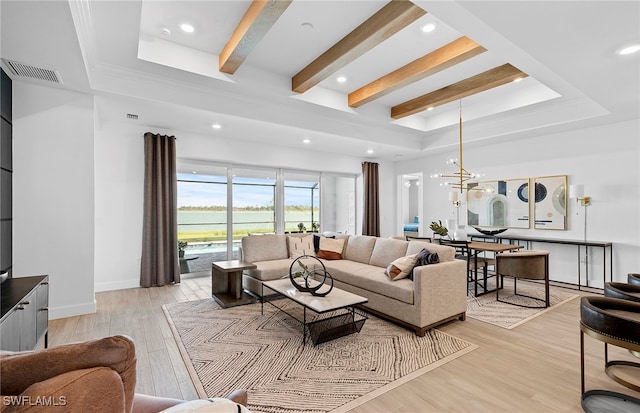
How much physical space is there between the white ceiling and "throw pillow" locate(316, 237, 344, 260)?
1.94 m

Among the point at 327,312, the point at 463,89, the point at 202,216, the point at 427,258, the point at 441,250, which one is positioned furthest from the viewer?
the point at 202,216

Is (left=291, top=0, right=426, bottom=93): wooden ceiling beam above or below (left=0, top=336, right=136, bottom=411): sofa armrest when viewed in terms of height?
above

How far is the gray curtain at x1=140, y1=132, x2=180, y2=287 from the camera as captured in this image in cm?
494

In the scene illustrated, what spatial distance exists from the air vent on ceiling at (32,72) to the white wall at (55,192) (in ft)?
0.92

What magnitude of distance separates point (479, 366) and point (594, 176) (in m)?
4.47

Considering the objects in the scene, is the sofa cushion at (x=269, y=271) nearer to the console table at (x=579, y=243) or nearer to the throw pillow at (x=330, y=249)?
the throw pillow at (x=330, y=249)

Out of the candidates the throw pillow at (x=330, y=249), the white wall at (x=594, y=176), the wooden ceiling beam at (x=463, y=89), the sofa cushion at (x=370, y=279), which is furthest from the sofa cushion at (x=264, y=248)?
the white wall at (x=594, y=176)

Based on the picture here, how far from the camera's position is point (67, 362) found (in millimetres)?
732

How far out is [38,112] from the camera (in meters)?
3.42

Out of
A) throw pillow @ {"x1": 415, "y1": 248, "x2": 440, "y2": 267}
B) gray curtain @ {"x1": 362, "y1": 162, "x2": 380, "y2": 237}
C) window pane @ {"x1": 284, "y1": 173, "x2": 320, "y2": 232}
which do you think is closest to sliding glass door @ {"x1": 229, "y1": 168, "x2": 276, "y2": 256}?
window pane @ {"x1": 284, "y1": 173, "x2": 320, "y2": 232}

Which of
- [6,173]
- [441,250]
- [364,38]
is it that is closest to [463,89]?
[364,38]

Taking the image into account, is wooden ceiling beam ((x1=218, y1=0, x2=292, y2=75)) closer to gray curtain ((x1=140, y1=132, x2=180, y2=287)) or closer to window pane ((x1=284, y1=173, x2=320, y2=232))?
gray curtain ((x1=140, y1=132, x2=180, y2=287))

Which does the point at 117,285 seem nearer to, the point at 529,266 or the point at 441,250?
the point at 441,250

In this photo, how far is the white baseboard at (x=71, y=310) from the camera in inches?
136
